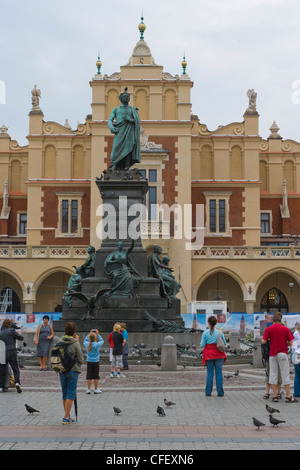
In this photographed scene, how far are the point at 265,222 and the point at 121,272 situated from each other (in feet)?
111

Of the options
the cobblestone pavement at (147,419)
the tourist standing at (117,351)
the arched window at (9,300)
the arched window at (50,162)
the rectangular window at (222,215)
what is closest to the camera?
the cobblestone pavement at (147,419)

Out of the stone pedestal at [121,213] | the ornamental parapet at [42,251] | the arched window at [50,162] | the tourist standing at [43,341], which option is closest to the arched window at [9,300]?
the ornamental parapet at [42,251]

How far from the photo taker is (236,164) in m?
50.0

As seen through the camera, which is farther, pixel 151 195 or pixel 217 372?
pixel 151 195

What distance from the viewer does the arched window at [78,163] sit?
5000cm

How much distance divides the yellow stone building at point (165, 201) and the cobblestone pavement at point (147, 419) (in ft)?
97.3

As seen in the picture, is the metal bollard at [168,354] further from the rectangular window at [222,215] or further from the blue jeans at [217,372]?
the rectangular window at [222,215]

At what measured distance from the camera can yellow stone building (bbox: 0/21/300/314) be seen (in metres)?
44.2

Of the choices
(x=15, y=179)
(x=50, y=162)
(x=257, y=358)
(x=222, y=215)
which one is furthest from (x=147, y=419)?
(x=15, y=179)

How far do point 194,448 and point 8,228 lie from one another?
44.6 metres

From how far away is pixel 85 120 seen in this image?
171 feet

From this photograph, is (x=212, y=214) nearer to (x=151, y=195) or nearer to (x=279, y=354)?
(x=151, y=195)

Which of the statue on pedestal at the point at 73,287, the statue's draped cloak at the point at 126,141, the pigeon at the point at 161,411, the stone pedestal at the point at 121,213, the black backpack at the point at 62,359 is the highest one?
the statue's draped cloak at the point at 126,141

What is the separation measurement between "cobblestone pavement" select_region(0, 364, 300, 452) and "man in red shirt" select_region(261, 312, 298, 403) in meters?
0.31
